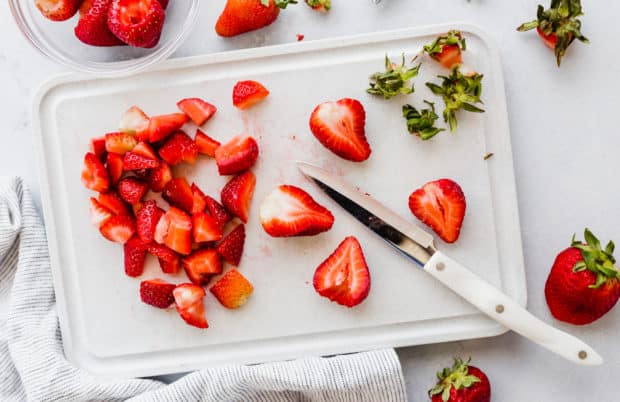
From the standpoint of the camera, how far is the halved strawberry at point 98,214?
143 cm

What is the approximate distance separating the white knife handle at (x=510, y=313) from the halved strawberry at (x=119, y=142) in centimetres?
62

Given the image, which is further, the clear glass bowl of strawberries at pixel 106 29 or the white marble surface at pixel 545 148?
the white marble surface at pixel 545 148

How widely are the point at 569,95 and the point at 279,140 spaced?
23.0 inches

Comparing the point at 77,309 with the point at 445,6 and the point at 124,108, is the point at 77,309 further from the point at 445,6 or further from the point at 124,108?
the point at 445,6

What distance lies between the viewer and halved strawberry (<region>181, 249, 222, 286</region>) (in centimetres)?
141

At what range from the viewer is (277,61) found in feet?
4.72

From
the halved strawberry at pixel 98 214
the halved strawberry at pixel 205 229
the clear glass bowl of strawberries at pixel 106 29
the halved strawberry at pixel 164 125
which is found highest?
the clear glass bowl of strawberries at pixel 106 29

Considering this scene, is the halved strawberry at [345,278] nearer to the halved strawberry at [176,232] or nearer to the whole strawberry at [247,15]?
the halved strawberry at [176,232]

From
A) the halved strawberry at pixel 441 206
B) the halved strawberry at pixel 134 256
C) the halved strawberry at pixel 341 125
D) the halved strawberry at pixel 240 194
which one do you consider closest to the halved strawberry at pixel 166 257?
the halved strawberry at pixel 134 256

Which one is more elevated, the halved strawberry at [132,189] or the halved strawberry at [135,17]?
the halved strawberry at [135,17]

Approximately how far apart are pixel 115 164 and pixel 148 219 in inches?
5.0

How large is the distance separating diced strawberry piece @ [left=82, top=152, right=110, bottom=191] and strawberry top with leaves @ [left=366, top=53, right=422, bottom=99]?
0.54 meters

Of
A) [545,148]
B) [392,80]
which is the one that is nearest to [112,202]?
[392,80]

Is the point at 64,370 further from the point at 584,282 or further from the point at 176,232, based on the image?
the point at 584,282
